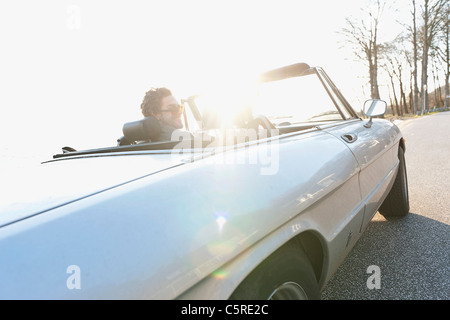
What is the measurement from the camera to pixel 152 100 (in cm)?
273

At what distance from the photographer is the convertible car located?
76cm

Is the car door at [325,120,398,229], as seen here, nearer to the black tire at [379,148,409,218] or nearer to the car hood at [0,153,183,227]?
the black tire at [379,148,409,218]

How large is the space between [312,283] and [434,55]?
39.4 m

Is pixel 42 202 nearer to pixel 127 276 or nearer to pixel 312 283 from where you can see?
pixel 127 276

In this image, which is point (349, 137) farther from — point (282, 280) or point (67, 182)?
point (67, 182)

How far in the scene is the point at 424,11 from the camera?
27219 mm

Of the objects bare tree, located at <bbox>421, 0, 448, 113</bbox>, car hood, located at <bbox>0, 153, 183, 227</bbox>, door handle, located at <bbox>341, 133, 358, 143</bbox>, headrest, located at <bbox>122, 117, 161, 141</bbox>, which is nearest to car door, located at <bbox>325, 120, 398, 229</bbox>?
door handle, located at <bbox>341, 133, 358, 143</bbox>

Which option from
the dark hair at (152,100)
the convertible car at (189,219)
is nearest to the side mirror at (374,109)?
the convertible car at (189,219)

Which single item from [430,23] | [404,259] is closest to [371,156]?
[404,259]

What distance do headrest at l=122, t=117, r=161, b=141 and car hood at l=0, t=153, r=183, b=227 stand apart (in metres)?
0.32

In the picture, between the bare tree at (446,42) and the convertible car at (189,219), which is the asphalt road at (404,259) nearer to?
the convertible car at (189,219)

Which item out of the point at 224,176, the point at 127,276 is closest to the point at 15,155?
the point at 224,176

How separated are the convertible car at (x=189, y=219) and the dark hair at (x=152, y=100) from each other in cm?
73
